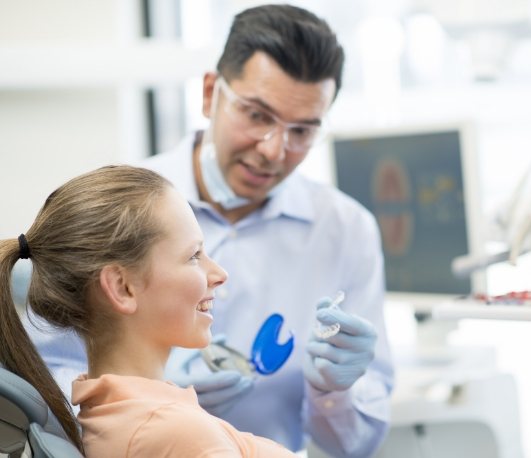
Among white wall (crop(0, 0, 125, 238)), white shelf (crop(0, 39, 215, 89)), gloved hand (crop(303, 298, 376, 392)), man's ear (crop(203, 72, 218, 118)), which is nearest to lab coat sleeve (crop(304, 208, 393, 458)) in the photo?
gloved hand (crop(303, 298, 376, 392))

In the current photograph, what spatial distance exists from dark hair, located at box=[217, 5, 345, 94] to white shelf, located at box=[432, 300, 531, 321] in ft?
1.73

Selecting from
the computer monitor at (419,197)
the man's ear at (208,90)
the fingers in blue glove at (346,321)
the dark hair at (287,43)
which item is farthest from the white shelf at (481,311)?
the computer monitor at (419,197)

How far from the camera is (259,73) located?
176cm

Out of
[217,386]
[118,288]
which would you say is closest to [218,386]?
[217,386]

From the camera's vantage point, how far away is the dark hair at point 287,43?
1.73 meters

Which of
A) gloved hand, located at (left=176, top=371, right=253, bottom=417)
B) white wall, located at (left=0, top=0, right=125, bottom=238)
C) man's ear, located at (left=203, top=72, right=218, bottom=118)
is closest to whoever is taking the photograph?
gloved hand, located at (left=176, top=371, right=253, bottom=417)

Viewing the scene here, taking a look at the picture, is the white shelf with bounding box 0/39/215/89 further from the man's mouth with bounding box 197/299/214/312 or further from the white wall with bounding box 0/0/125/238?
the man's mouth with bounding box 197/299/214/312

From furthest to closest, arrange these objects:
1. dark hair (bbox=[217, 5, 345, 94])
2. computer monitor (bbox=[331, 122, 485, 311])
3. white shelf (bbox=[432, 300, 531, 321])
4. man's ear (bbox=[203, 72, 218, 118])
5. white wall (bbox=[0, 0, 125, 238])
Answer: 1. white wall (bbox=[0, 0, 125, 238])
2. computer monitor (bbox=[331, 122, 485, 311])
3. man's ear (bbox=[203, 72, 218, 118])
4. dark hair (bbox=[217, 5, 345, 94])
5. white shelf (bbox=[432, 300, 531, 321])

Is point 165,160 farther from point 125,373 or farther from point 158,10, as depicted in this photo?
point 158,10

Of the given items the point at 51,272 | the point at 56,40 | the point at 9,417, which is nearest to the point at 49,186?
the point at 56,40

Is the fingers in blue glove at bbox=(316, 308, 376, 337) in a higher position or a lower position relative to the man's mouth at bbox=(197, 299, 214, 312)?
lower

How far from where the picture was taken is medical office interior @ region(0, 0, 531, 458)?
7.13 ft

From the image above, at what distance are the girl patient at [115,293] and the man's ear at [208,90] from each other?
586 mm

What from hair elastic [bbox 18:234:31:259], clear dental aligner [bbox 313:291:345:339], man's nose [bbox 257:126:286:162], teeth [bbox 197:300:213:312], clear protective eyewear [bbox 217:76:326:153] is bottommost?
clear dental aligner [bbox 313:291:345:339]
